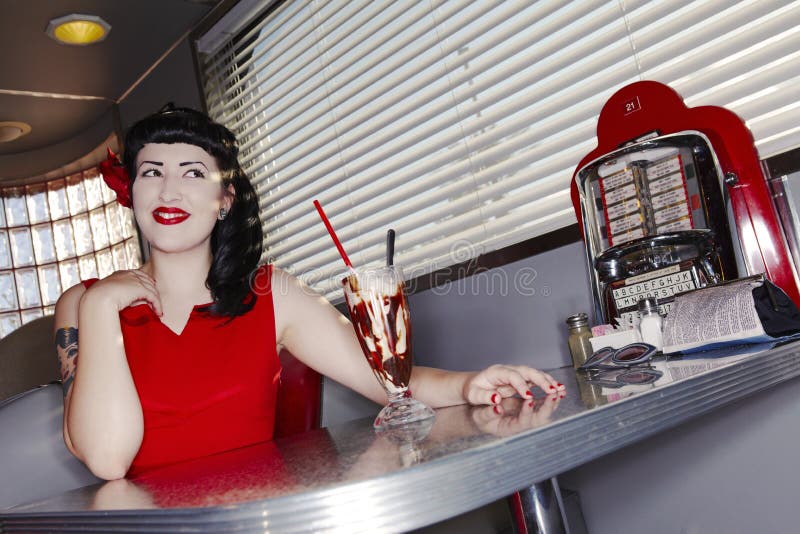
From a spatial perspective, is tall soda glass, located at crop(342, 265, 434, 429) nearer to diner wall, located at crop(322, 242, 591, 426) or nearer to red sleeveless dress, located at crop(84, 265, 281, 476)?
red sleeveless dress, located at crop(84, 265, 281, 476)

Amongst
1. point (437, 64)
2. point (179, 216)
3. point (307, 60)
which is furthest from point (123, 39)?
point (179, 216)

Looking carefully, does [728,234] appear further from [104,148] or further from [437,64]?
[104,148]

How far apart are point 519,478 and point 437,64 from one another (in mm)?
1604

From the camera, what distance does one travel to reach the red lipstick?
145 cm

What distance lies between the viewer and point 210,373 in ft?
4.66

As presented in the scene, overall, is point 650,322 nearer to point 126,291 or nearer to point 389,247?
point 389,247

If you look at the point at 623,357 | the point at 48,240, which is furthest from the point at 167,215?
the point at 48,240

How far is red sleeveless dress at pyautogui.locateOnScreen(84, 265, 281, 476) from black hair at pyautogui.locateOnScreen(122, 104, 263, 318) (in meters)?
0.06

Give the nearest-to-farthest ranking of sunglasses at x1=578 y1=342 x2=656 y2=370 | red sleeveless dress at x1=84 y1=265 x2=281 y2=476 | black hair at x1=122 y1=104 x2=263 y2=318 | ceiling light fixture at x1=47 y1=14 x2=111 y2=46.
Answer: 1. sunglasses at x1=578 y1=342 x2=656 y2=370
2. red sleeveless dress at x1=84 y1=265 x2=281 y2=476
3. black hair at x1=122 y1=104 x2=263 y2=318
4. ceiling light fixture at x1=47 y1=14 x2=111 y2=46

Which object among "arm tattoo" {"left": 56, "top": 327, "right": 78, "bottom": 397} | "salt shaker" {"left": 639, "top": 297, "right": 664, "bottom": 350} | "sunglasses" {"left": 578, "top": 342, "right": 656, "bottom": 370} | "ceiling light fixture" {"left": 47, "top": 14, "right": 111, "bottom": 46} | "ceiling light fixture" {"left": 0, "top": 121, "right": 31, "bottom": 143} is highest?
"ceiling light fixture" {"left": 0, "top": 121, "right": 31, "bottom": 143}

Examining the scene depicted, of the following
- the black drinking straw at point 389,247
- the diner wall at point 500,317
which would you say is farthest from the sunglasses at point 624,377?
the diner wall at point 500,317

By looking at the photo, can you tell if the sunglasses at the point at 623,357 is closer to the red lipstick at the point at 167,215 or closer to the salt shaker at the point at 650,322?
the salt shaker at the point at 650,322

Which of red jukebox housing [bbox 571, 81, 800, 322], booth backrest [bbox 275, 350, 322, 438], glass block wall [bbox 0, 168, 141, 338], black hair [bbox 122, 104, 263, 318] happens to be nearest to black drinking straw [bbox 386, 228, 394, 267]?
red jukebox housing [bbox 571, 81, 800, 322]

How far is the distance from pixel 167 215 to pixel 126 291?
0.24m
